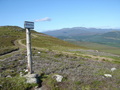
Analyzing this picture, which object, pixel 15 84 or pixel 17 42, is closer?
pixel 15 84

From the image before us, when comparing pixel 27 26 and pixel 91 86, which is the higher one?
pixel 27 26

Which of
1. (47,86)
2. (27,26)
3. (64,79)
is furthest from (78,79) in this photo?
(27,26)

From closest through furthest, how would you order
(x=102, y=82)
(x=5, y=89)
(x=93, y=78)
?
(x=5, y=89) → (x=102, y=82) → (x=93, y=78)

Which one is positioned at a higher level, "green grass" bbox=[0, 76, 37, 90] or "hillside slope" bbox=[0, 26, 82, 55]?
"green grass" bbox=[0, 76, 37, 90]

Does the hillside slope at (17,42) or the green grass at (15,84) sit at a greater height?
the green grass at (15,84)

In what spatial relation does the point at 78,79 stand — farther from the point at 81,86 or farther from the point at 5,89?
the point at 5,89

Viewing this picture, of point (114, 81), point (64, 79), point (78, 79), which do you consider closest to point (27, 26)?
point (64, 79)

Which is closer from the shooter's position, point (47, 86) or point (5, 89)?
point (5, 89)

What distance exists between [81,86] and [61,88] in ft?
6.46

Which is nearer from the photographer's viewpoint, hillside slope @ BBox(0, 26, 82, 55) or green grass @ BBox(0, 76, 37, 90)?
green grass @ BBox(0, 76, 37, 90)

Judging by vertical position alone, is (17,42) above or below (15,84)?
below

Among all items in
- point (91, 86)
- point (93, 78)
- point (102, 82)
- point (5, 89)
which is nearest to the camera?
point (5, 89)

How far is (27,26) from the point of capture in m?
14.6

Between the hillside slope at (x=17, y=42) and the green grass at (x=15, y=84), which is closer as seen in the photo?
the green grass at (x=15, y=84)
